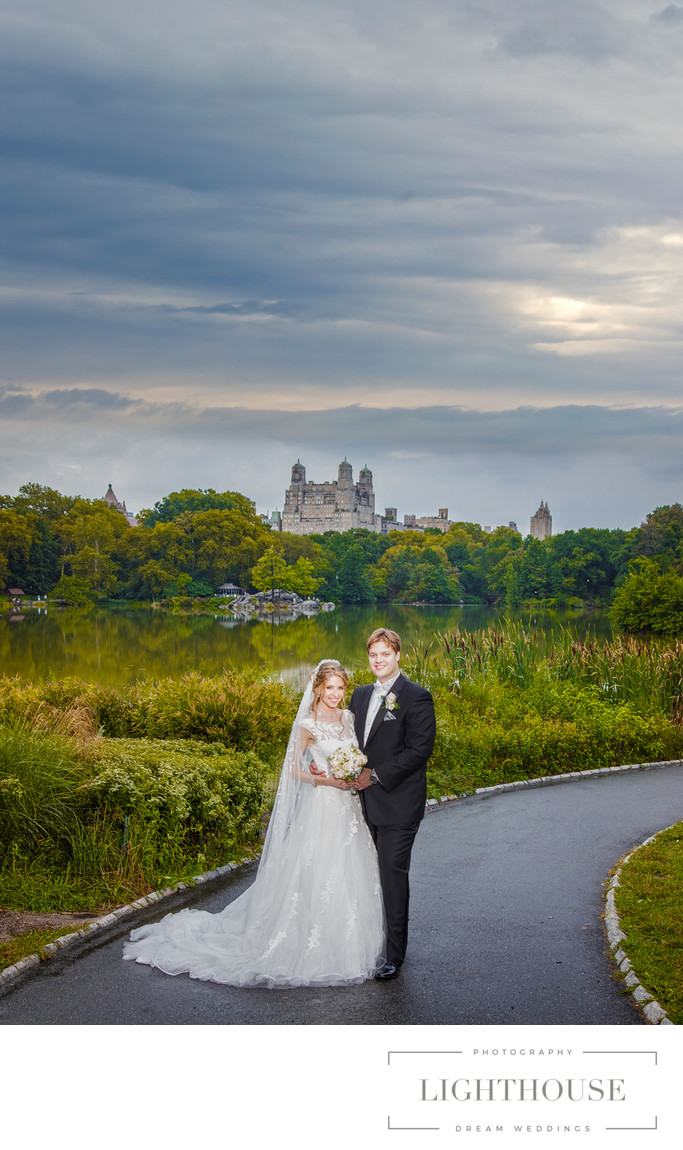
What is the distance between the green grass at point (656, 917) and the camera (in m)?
3.93

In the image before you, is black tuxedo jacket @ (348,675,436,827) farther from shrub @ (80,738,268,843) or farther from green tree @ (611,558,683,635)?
green tree @ (611,558,683,635)

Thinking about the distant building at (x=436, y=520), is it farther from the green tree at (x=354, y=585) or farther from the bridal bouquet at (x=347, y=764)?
the bridal bouquet at (x=347, y=764)

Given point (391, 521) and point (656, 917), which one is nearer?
point (656, 917)

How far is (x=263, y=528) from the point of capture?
69750 mm

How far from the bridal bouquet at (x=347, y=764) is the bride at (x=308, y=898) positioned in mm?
11

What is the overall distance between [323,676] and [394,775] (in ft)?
2.09

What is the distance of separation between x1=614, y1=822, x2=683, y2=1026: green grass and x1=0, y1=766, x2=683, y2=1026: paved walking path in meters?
0.16

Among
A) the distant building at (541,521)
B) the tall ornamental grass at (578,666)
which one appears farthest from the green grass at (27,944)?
the distant building at (541,521)

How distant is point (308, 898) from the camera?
4.16 meters

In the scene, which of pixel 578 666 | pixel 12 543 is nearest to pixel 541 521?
pixel 12 543

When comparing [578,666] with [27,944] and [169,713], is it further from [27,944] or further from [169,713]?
[27,944]

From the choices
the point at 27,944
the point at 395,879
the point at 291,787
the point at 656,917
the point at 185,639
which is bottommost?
the point at 185,639

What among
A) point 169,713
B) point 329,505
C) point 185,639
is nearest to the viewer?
point 169,713

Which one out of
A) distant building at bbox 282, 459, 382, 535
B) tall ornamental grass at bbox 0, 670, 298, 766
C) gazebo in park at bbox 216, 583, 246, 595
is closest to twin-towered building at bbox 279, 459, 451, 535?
distant building at bbox 282, 459, 382, 535
